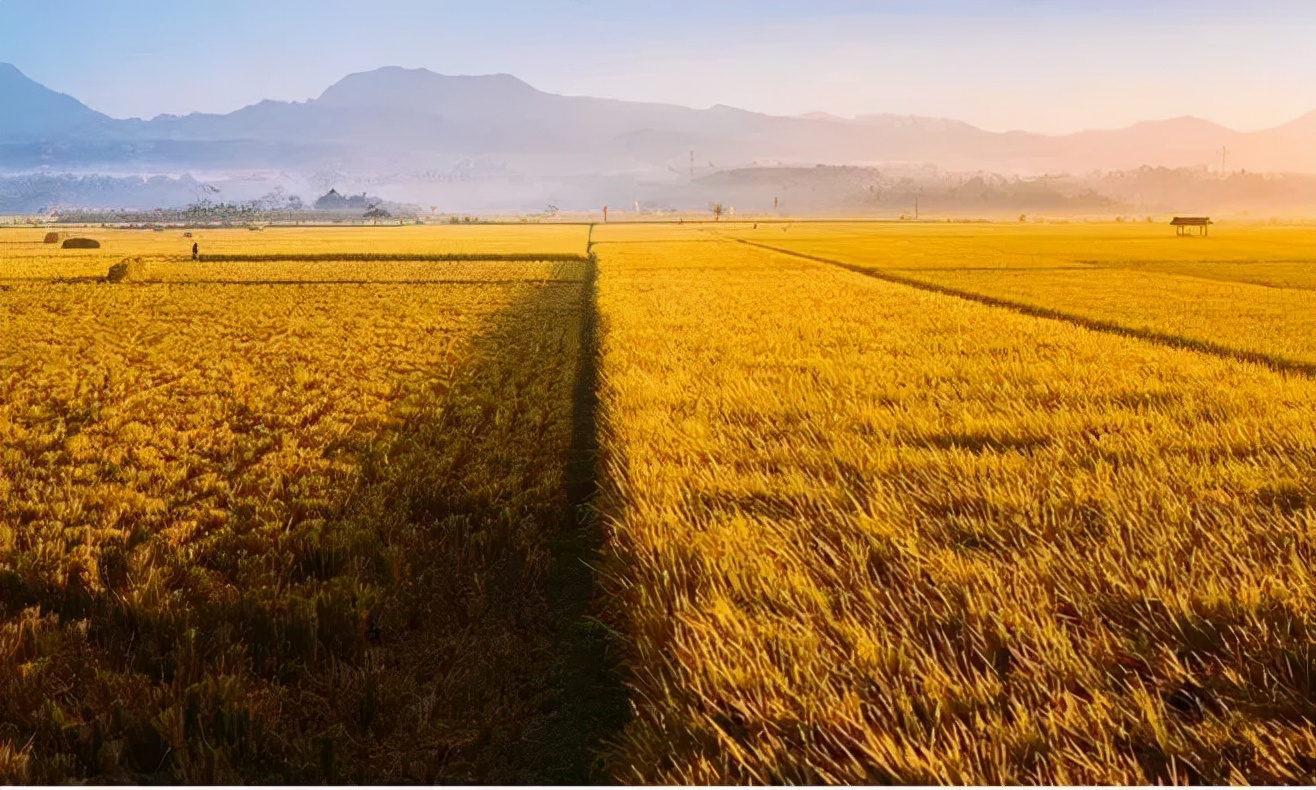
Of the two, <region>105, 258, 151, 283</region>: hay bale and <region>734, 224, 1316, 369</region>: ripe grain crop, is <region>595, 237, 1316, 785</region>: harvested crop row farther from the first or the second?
<region>105, 258, 151, 283</region>: hay bale

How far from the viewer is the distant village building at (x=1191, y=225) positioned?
279ft

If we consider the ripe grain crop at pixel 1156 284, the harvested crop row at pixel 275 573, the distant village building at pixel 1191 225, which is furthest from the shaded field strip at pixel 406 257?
the distant village building at pixel 1191 225

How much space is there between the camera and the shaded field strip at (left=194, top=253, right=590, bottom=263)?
53000mm

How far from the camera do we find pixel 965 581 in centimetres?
429

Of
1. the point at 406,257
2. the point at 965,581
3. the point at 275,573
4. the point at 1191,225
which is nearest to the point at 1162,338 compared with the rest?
the point at 965,581

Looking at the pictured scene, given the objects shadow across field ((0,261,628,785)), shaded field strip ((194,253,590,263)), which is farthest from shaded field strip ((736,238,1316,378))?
shaded field strip ((194,253,590,263))

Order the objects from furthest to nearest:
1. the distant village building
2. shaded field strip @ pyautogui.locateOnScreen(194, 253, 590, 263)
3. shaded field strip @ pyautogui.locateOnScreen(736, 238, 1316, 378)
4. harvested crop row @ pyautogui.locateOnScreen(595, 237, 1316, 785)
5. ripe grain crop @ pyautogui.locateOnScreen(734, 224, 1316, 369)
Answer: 1. the distant village building
2. shaded field strip @ pyautogui.locateOnScreen(194, 253, 590, 263)
3. ripe grain crop @ pyautogui.locateOnScreen(734, 224, 1316, 369)
4. shaded field strip @ pyautogui.locateOnScreen(736, 238, 1316, 378)
5. harvested crop row @ pyautogui.locateOnScreen(595, 237, 1316, 785)

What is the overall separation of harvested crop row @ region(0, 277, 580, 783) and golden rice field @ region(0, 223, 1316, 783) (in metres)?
0.03

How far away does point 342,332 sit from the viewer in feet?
63.3

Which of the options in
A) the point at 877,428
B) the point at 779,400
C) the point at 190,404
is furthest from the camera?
the point at 190,404

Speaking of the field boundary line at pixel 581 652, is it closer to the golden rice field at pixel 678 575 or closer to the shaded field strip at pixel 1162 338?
the golden rice field at pixel 678 575

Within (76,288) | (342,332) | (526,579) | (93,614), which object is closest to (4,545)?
(93,614)

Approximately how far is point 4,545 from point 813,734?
5.37m

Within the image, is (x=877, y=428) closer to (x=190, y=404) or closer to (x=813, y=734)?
(x=813, y=734)
